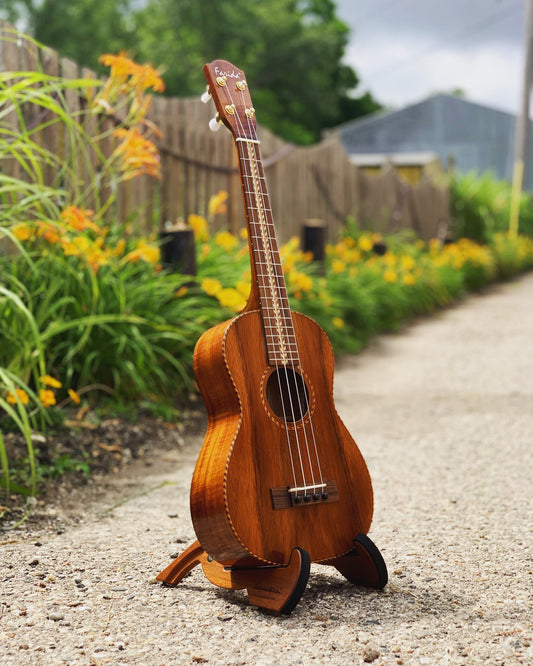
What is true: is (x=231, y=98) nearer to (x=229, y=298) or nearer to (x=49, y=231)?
(x=49, y=231)

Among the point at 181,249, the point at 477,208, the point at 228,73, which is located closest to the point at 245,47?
the point at 477,208

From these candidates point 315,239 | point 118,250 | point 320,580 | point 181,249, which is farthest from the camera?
point 315,239

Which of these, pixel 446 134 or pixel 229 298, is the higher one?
pixel 446 134

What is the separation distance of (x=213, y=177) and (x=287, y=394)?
4.37 meters

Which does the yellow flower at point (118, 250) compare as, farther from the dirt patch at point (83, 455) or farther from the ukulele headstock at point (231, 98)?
the ukulele headstock at point (231, 98)

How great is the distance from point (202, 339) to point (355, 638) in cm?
88

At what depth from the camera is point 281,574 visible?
2109mm

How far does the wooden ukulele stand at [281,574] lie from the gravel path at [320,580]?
0.04 metres

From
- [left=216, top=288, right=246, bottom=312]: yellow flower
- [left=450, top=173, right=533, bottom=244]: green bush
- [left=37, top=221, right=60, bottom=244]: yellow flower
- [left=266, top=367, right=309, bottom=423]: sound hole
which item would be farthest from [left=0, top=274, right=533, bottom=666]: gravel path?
[left=450, top=173, right=533, bottom=244]: green bush

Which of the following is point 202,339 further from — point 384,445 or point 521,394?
point 521,394

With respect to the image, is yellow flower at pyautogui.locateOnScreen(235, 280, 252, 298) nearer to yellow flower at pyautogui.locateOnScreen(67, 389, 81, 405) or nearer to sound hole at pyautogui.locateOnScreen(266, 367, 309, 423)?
yellow flower at pyautogui.locateOnScreen(67, 389, 81, 405)

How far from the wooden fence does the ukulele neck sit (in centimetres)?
187

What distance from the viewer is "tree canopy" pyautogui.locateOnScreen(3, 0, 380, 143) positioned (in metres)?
35.2

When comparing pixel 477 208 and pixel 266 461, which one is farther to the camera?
pixel 477 208
